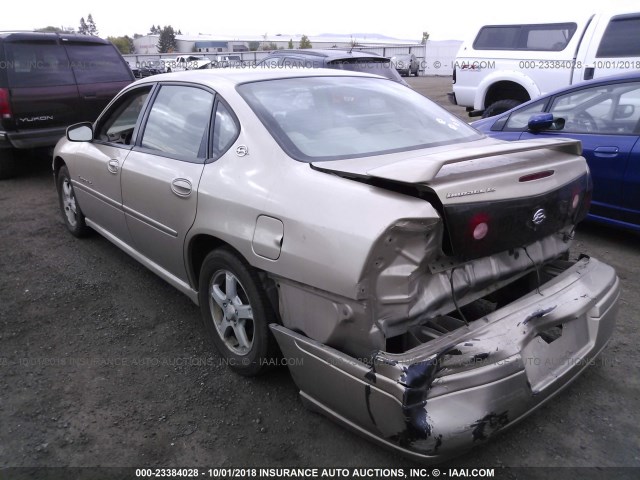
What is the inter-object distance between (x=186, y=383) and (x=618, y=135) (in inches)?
148

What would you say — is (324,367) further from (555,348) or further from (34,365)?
(34,365)

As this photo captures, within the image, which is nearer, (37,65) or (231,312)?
(231,312)

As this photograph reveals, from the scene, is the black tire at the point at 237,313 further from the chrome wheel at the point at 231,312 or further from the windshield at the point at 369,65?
the windshield at the point at 369,65

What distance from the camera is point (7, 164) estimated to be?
7.39 metres

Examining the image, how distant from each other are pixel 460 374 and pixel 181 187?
1816mm

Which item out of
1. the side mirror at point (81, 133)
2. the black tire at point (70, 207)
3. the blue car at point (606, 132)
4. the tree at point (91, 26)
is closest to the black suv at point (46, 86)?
the black tire at point (70, 207)

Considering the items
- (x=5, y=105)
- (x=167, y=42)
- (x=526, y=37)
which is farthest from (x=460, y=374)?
(x=167, y=42)

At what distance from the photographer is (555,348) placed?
2.25 meters

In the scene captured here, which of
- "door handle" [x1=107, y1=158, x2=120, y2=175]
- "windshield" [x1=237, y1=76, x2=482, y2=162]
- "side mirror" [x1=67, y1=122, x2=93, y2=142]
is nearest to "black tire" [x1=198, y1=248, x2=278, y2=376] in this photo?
"windshield" [x1=237, y1=76, x2=482, y2=162]

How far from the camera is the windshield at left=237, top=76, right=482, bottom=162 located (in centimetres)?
263

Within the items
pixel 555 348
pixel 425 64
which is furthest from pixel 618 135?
pixel 425 64

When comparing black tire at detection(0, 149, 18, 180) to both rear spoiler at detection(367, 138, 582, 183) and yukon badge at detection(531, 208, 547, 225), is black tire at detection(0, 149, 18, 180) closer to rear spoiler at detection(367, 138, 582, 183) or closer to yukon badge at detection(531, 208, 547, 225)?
rear spoiler at detection(367, 138, 582, 183)

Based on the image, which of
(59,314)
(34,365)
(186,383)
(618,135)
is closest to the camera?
(186,383)

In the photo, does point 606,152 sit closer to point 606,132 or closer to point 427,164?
point 606,132
